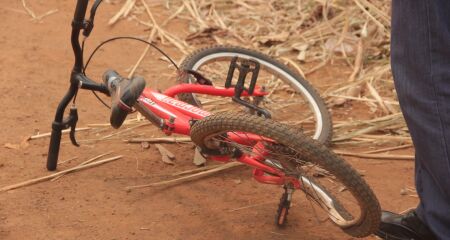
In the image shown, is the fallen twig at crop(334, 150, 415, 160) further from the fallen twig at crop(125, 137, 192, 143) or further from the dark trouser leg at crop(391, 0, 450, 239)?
the dark trouser leg at crop(391, 0, 450, 239)

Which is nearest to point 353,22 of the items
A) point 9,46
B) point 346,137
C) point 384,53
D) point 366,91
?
point 384,53

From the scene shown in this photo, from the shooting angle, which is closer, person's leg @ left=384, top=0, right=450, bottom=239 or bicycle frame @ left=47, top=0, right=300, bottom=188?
person's leg @ left=384, top=0, right=450, bottom=239

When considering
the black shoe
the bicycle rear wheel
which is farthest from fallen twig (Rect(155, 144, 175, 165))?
the black shoe

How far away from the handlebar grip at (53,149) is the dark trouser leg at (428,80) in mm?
1454

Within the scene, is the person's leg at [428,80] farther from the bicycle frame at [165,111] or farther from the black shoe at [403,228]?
the bicycle frame at [165,111]

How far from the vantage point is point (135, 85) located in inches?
100.0

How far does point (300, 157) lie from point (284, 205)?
342 mm

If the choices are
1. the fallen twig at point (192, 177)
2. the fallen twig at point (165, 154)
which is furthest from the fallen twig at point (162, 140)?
the fallen twig at point (192, 177)

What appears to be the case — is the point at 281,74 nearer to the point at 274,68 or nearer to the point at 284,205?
the point at 274,68

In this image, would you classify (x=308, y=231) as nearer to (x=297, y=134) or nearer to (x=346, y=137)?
(x=297, y=134)

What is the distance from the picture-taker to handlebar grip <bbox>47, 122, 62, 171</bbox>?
9.19ft

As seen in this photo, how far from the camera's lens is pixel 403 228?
238 cm

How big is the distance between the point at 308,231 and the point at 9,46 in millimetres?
2505

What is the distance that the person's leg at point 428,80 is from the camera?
1.91 meters
